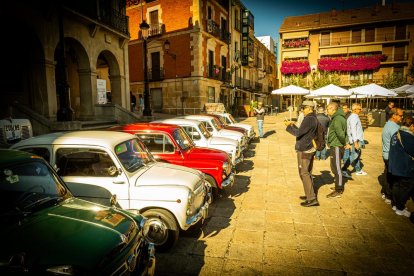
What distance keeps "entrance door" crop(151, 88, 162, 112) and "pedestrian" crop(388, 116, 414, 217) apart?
22.8 meters

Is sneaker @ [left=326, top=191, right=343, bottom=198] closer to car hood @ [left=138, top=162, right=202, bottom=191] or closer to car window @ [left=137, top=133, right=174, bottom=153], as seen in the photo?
car hood @ [left=138, top=162, right=202, bottom=191]

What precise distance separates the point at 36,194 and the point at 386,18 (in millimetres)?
51227

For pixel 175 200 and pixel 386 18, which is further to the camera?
pixel 386 18

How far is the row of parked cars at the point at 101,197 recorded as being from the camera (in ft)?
7.14

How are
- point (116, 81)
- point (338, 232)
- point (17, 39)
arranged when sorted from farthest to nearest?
1. point (116, 81)
2. point (17, 39)
3. point (338, 232)

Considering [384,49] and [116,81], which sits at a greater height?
[384,49]

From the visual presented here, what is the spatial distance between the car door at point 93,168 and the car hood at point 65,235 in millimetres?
1003

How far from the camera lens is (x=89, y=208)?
2895mm

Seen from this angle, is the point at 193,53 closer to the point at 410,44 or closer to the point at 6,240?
the point at 6,240

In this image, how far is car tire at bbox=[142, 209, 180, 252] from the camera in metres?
3.79

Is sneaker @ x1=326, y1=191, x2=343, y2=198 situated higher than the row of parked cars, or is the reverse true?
the row of parked cars

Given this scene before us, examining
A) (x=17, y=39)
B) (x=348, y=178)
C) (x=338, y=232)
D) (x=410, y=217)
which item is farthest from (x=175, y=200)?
(x=17, y=39)

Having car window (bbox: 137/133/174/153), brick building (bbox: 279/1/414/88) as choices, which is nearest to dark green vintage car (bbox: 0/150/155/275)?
car window (bbox: 137/133/174/153)

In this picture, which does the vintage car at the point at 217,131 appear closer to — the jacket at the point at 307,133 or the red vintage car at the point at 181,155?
the red vintage car at the point at 181,155
